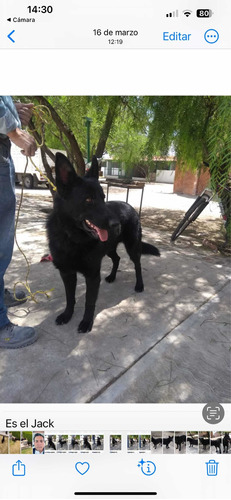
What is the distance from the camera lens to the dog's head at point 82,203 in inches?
76.0

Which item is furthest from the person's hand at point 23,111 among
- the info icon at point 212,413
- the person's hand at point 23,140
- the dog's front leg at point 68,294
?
the info icon at point 212,413

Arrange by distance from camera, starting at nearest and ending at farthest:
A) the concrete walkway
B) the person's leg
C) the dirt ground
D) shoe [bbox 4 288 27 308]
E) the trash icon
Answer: the trash icon → the concrete walkway → the person's leg → shoe [bbox 4 288 27 308] → the dirt ground

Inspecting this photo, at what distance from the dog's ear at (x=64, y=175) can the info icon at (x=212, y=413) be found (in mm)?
1609

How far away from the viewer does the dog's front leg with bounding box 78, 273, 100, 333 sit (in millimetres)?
2229

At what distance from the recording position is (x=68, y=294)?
2389 millimetres

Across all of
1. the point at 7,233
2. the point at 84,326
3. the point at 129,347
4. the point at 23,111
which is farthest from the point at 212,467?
the point at 23,111

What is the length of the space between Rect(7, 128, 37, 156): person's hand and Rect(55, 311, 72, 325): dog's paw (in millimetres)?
1414

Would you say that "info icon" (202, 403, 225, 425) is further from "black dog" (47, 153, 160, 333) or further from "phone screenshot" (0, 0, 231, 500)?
"black dog" (47, 153, 160, 333)

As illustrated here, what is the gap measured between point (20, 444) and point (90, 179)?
175 centimetres

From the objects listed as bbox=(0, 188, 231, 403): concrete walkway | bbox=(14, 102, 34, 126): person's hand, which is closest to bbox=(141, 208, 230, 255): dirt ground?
bbox=(0, 188, 231, 403): concrete walkway

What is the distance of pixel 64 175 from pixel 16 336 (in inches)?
51.5
